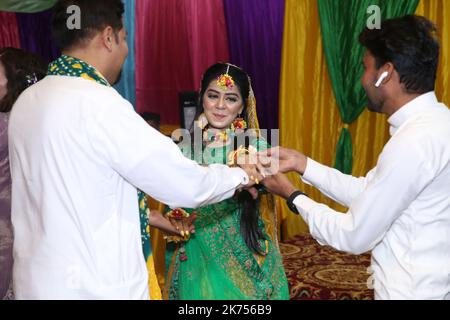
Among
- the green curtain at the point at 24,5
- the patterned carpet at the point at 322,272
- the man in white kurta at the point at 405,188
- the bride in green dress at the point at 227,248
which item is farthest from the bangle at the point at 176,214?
the green curtain at the point at 24,5

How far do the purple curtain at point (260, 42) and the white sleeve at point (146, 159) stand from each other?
11.2 ft

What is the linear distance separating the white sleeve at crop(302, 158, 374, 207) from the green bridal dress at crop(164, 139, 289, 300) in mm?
619

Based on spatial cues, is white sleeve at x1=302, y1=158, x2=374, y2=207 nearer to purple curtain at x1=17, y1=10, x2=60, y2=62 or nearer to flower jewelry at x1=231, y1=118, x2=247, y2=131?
flower jewelry at x1=231, y1=118, x2=247, y2=131

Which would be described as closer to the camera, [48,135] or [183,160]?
[48,135]

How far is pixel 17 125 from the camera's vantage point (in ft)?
5.81

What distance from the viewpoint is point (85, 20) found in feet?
5.88

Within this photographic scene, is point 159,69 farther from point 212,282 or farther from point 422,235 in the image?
point 422,235

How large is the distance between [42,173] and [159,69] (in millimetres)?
3697

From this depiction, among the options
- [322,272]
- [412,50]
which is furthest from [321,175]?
[322,272]

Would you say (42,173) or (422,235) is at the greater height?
(42,173)

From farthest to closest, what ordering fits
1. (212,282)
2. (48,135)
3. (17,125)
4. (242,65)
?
(242,65)
(212,282)
(17,125)
(48,135)

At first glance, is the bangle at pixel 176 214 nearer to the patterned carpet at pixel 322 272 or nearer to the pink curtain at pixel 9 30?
the patterned carpet at pixel 322 272

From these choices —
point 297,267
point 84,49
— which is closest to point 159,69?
point 297,267

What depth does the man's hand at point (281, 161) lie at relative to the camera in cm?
234
